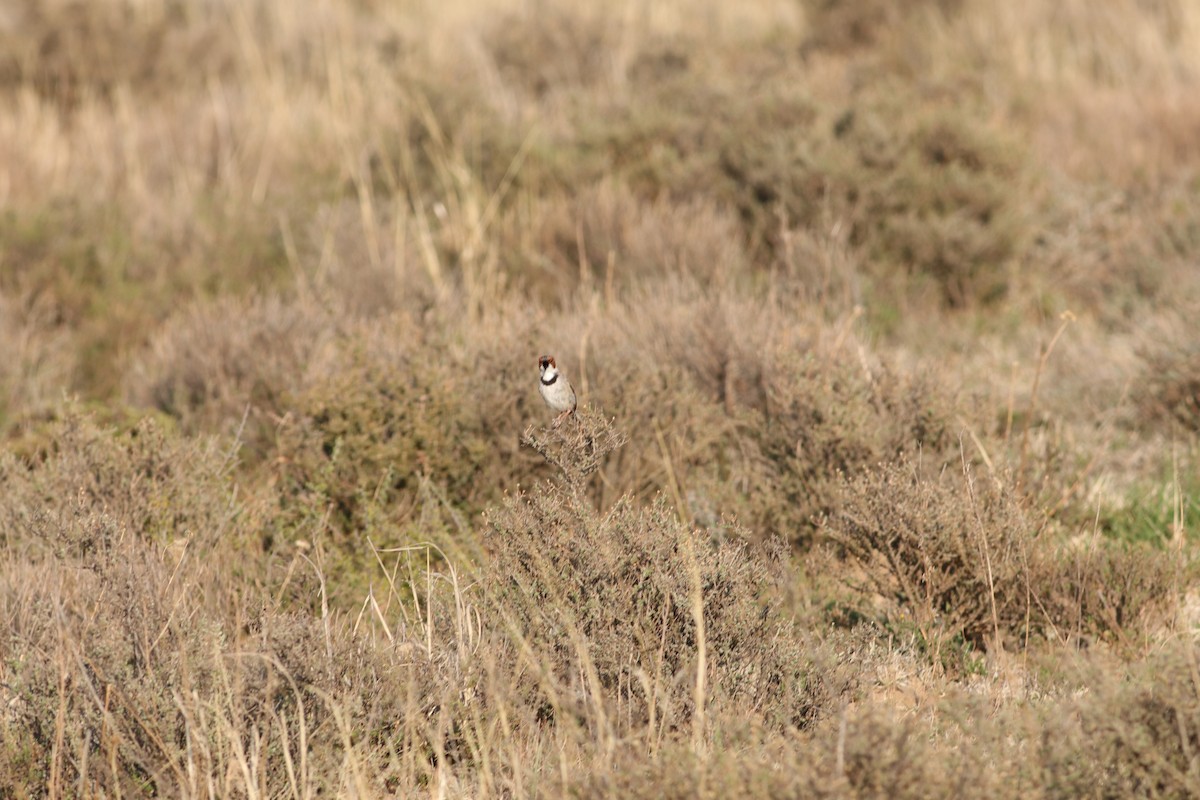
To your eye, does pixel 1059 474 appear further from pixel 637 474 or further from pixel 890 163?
pixel 890 163

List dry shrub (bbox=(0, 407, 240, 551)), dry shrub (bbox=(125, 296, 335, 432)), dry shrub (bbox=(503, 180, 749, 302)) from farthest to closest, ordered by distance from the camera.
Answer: dry shrub (bbox=(503, 180, 749, 302)) < dry shrub (bbox=(125, 296, 335, 432)) < dry shrub (bbox=(0, 407, 240, 551))

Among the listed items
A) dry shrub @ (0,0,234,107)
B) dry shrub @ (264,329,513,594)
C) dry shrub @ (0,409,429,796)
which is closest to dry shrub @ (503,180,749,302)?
dry shrub @ (264,329,513,594)

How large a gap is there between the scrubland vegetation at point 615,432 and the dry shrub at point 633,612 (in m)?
0.01

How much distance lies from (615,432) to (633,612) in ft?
1.44

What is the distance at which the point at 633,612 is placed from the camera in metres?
3.11

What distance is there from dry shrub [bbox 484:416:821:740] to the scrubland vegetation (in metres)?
0.01

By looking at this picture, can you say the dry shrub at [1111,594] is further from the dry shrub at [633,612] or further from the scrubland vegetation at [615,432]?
the dry shrub at [633,612]

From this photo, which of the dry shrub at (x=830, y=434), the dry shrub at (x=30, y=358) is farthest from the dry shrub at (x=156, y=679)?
the dry shrub at (x=30, y=358)

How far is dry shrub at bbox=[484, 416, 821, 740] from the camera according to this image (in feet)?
9.87

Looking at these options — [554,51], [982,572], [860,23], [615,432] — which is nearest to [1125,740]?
[982,572]

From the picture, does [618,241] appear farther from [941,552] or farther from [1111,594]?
[1111,594]

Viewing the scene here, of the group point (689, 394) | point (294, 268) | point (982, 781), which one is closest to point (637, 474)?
point (689, 394)

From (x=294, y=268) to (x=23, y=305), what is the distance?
1313mm

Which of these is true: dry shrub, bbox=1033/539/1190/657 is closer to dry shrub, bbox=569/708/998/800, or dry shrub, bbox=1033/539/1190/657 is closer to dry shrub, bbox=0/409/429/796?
dry shrub, bbox=569/708/998/800
